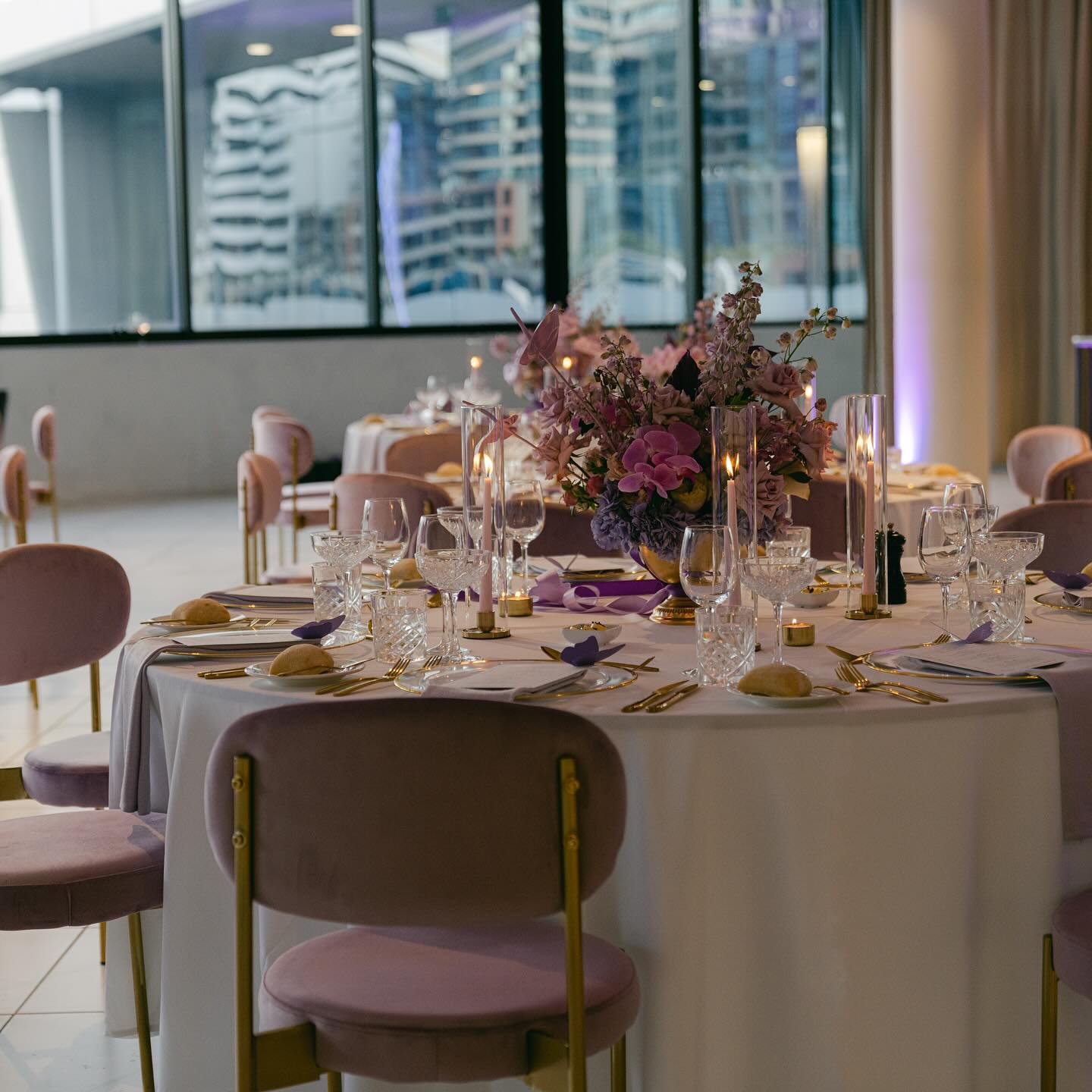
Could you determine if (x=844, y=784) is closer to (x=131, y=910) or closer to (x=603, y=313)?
(x=131, y=910)

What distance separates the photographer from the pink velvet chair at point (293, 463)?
6566 millimetres

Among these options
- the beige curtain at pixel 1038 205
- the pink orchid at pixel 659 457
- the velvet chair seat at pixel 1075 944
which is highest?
the beige curtain at pixel 1038 205

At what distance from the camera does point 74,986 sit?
300cm

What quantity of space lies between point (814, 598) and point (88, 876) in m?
1.30

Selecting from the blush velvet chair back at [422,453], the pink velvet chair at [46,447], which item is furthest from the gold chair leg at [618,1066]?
the pink velvet chair at [46,447]

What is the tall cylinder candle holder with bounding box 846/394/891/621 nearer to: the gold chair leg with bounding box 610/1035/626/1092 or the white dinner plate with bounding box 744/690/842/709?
the white dinner plate with bounding box 744/690/842/709

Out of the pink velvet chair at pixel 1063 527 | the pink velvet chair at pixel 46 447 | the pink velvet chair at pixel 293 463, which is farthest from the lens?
the pink velvet chair at pixel 46 447

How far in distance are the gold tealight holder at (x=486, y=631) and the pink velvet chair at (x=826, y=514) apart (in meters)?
1.57

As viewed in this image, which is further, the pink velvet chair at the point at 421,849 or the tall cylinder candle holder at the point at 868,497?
the tall cylinder candle holder at the point at 868,497

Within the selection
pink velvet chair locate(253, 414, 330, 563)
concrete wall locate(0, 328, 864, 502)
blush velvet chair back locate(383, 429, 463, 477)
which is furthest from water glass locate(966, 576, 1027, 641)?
concrete wall locate(0, 328, 864, 502)

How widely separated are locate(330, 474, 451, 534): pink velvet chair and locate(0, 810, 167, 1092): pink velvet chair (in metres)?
1.92

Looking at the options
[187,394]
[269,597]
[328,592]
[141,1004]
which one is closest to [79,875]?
[141,1004]

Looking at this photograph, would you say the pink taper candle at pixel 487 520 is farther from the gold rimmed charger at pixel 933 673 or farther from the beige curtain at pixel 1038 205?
the beige curtain at pixel 1038 205

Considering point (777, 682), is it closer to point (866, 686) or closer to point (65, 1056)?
point (866, 686)
